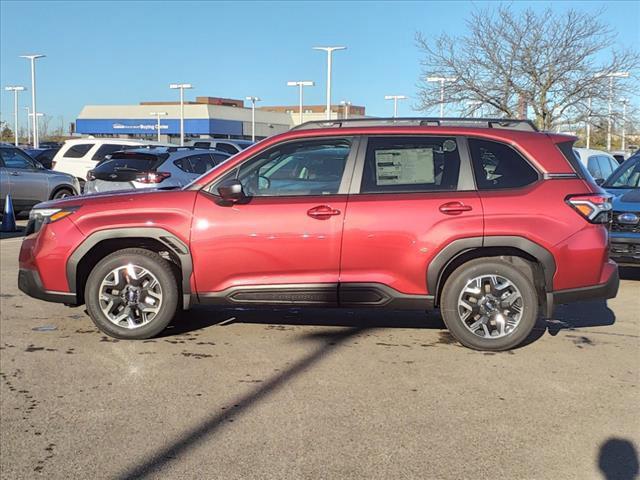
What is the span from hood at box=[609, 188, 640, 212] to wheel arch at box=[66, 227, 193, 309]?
574 cm

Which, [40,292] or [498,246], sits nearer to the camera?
[498,246]

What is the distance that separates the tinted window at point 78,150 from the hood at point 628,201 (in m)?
15.4

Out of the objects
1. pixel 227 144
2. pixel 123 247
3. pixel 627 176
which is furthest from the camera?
pixel 227 144

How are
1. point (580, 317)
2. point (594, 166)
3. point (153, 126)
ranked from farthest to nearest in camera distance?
1. point (153, 126)
2. point (594, 166)
3. point (580, 317)

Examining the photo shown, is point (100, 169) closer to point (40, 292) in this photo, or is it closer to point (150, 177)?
point (150, 177)

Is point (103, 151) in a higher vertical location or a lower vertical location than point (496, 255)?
higher

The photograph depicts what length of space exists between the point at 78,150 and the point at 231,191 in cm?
1589

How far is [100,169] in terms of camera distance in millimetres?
12070

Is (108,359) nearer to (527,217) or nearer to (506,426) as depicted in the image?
(506,426)

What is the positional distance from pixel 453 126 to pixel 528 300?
1582 millimetres

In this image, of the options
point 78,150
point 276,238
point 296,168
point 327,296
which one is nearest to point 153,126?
point 78,150

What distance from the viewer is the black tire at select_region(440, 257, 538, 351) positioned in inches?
208

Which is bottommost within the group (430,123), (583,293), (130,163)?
(583,293)

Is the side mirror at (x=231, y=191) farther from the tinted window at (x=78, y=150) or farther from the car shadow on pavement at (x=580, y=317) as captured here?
the tinted window at (x=78, y=150)
